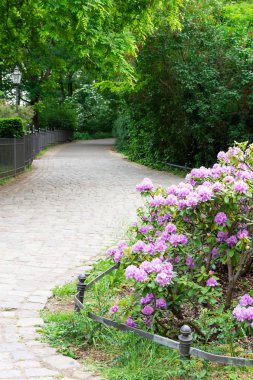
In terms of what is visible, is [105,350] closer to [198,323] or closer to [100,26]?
[198,323]

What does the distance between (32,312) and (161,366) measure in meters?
1.69

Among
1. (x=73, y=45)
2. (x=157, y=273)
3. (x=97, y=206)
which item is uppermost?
(x=73, y=45)

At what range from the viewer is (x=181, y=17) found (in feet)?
58.7

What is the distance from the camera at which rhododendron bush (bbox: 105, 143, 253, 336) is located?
3.67 m

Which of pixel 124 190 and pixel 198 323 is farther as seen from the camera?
pixel 124 190

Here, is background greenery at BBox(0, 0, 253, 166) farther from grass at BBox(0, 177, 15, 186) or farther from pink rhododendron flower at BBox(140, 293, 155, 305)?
pink rhododendron flower at BBox(140, 293, 155, 305)

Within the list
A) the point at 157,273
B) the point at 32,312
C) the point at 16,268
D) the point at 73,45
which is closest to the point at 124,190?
the point at 73,45

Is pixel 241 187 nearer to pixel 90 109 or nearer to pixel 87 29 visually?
pixel 87 29

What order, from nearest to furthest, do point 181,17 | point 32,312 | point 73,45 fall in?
point 32,312 → point 73,45 → point 181,17

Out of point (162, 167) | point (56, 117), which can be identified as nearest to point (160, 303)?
point (162, 167)

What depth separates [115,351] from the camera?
387cm

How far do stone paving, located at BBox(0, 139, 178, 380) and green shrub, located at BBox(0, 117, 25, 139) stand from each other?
1.57 metres

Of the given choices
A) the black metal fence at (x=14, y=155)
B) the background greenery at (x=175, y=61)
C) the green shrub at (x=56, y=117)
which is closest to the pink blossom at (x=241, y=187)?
the background greenery at (x=175, y=61)

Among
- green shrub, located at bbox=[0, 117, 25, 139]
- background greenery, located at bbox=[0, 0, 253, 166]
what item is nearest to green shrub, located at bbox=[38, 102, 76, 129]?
background greenery, located at bbox=[0, 0, 253, 166]
